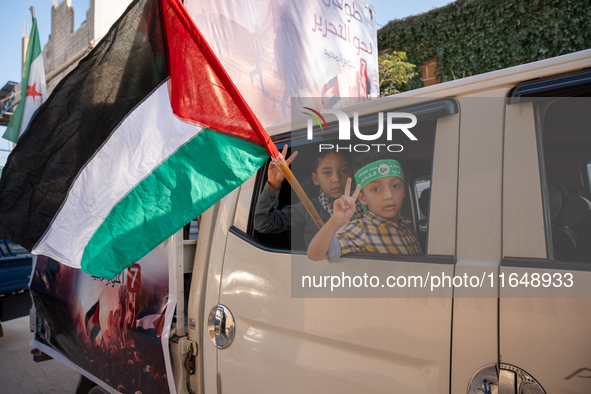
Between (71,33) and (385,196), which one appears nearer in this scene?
(385,196)

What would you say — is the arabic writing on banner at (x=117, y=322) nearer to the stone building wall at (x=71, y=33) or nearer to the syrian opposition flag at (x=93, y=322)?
the syrian opposition flag at (x=93, y=322)

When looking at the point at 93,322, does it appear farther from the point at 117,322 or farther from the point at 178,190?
the point at 178,190

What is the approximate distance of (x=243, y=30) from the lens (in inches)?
139

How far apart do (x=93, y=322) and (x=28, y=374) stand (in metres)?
2.61

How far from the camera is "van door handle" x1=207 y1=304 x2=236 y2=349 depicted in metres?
1.90

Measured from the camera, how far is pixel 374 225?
1635 mm

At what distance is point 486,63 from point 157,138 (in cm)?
808

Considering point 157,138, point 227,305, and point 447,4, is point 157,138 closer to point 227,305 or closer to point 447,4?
point 227,305

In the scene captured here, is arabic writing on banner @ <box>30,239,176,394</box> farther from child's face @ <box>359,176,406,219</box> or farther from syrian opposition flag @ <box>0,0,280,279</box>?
child's face @ <box>359,176,406,219</box>

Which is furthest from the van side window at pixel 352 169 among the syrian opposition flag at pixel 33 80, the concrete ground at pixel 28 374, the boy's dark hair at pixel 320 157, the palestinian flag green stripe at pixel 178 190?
the concrete ground at pixel 28 374

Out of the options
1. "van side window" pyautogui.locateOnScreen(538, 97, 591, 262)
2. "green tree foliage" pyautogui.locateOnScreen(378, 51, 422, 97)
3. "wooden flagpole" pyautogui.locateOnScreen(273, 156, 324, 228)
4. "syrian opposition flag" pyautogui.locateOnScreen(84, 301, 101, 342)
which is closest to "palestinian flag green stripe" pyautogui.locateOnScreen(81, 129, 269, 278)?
"wooden flagpole" pyautogui.locateOnScreen(273, 156, 324, 228)

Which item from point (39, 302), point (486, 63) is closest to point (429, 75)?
point (486, 63)

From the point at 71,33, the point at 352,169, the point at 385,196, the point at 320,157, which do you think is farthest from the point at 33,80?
the point at 71,33

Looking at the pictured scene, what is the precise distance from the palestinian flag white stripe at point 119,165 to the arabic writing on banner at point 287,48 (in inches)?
64.7
